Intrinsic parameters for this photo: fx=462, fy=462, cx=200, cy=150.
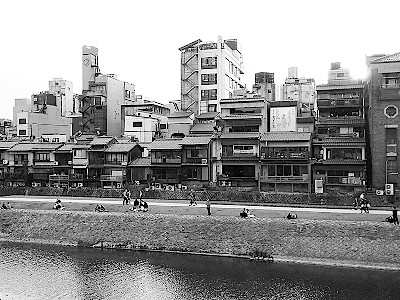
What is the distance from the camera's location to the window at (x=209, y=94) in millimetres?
80438

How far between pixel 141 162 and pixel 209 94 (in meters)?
23.1

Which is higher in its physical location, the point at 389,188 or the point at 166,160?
the point at 166,160

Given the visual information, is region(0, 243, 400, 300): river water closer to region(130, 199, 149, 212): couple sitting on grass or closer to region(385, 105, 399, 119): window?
region(130, 199, 149, 212): couple sitting on grass

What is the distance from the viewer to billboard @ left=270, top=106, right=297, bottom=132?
202ft

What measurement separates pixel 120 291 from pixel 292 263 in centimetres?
1346

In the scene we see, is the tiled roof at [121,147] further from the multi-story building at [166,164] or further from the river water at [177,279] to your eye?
the river water at [177,279]

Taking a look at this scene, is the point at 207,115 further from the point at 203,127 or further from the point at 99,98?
the point at 99,98

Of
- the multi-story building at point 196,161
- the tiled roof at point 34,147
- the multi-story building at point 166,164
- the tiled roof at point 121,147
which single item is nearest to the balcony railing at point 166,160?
the multi-story building at point 166,164

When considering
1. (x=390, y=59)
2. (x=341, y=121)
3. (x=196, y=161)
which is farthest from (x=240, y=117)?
(x=390, y=59)

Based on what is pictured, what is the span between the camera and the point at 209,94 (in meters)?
80.9

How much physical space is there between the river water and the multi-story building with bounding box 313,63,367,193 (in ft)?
63.7

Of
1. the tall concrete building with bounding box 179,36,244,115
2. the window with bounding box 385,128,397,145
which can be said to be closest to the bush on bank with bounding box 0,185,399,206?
the window with bounding box 385,128,397,145

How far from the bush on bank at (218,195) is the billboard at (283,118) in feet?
Answer: 41.7

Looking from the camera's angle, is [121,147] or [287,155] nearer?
[287,155]
